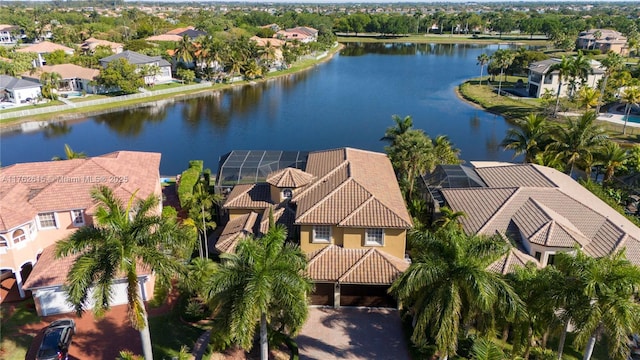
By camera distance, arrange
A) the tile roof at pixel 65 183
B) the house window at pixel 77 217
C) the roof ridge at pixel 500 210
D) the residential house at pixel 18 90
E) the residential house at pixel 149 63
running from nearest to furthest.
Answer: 1. the tile roof at pixel 65 183
2. the roof ridge at pixel 500 210
3. the house window at pixel 77 217
4. the residential house at pixel 18 90
5. the residential house at pixel 149 63

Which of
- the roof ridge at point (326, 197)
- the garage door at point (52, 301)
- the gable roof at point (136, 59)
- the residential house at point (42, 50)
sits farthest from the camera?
the residential house at point (42, 50)

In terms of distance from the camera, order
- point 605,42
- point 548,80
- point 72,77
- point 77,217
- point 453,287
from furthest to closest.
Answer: point 605,42
point 72,77
point 548,80
point 77,217
point 453,287

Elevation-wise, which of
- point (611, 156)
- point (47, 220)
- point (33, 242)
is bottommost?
point (33, 242)

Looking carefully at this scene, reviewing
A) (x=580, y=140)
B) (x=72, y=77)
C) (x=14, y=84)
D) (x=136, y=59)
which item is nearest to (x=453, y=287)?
(x=580, y=140)

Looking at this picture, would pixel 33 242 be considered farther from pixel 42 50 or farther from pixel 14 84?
pixel 42 50

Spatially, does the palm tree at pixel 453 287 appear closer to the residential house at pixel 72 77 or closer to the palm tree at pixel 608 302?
the palm tree at pixel 608 302

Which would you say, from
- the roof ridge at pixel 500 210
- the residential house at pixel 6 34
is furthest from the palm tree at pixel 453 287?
the residential house at pixel 6 34
